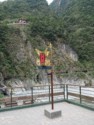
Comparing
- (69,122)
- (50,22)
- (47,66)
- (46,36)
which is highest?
(50,22)

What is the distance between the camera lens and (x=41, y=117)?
17.4 feet

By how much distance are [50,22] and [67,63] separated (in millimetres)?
10113

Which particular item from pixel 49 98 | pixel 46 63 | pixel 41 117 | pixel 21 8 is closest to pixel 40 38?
pixel 21 8

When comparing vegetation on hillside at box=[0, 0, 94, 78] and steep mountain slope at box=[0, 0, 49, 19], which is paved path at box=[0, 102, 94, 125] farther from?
steep mountain slope at box=[0, 0, 49, 19]

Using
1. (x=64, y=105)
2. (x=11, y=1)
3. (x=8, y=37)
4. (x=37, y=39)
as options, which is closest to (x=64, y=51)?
(x=37, y=39)

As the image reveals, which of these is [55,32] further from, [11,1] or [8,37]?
[11,1]

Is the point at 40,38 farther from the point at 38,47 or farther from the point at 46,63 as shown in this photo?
the point at 46,63

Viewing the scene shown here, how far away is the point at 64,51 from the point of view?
123ft

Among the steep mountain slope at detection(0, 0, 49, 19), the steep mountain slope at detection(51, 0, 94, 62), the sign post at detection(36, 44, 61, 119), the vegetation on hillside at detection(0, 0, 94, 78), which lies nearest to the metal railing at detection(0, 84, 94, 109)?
the sign post at detection(36, 44, 61, 119)

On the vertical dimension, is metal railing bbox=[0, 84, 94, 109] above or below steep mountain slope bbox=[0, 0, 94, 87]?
below

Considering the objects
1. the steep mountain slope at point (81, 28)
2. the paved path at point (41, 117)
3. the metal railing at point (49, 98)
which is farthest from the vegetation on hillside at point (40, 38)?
the paved path at point (41, 117)

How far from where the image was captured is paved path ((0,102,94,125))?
16.1ft

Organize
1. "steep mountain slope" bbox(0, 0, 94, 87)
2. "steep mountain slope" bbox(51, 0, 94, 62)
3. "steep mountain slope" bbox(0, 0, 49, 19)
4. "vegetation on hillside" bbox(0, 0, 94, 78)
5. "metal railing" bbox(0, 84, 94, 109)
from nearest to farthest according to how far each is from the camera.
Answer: "metal railing" bbox(0, 84, 94, 109), "steep mountain slope" bbox(0, 0, 94, 87), "vegetation on hillside" bbox(0, 0, 94, 78), "steep mountain slope" bbox(51, 0, 94, 62), "steep mountain slope" bbox(0, 0, 49, 19)

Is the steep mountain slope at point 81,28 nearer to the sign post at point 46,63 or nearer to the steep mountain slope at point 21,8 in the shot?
the steep mountain slope at point 21,8
